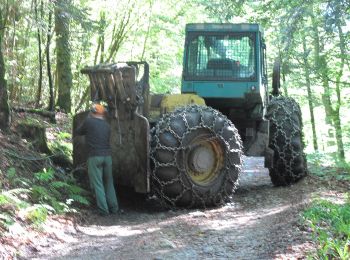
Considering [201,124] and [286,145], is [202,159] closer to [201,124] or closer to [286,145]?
[201,124]

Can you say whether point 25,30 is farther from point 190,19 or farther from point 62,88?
point 190,19

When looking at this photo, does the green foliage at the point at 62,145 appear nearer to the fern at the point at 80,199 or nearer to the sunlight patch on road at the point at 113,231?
the fern at the point at 80,199

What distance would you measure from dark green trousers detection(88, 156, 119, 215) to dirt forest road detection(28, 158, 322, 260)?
0.79ft

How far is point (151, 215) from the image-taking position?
7734mm

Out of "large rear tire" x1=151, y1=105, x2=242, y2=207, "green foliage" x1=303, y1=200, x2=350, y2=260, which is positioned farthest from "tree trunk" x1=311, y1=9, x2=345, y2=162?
"green foliage" x1=303, y1=200, x2=350, y2=260

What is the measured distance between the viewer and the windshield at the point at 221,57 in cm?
939

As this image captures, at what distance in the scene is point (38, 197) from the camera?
6941mm

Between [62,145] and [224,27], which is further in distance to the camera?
[62,145]

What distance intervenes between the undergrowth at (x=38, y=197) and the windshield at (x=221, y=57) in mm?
3164

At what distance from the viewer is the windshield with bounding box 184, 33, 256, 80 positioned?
9.39 meters

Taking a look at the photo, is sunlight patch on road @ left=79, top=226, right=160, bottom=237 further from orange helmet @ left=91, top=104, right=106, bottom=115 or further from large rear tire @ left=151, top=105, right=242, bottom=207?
orange helmet @ left=91, top=104, right=106, bottom=115

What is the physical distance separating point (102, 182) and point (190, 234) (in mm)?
2168

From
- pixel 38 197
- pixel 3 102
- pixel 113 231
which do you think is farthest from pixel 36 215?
pixel 3 102

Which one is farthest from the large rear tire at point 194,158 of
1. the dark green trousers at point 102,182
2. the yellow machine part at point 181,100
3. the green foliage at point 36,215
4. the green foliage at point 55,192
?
the green foliage at point 36,215
